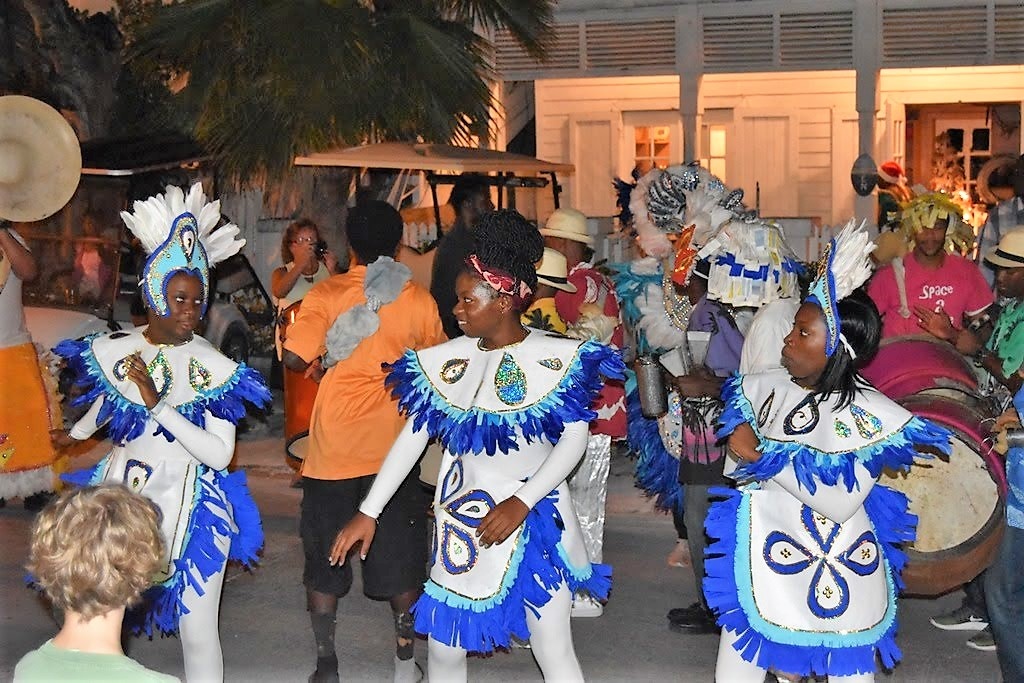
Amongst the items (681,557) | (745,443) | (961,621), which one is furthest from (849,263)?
(681,557)

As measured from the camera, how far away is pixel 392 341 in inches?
222

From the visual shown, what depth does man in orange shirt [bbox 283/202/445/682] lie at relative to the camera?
559 cm

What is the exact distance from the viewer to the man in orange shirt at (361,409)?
559cm

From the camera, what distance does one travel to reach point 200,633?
4.92 meters

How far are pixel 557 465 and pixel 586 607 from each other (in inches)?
103

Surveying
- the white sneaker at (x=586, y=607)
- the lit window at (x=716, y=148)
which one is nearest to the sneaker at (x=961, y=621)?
the white sneaker at (x=586, y=607)

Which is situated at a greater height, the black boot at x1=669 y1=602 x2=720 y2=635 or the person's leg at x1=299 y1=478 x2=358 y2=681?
the person's leg at x1=299 y1=478 x2=358 y2=681

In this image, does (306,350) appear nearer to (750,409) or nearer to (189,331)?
(189,331)

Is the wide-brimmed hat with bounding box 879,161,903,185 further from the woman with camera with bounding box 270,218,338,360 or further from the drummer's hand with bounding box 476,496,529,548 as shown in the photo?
the drummer's hand with bounding box 476,496,529,548

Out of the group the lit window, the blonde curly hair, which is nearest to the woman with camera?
the blonde curly hair

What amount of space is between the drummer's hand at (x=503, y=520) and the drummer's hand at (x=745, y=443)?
28.4 inches

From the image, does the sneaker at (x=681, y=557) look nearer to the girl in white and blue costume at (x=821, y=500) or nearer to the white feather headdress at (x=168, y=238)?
the girl in white and blue costume at (x=821, y=500)

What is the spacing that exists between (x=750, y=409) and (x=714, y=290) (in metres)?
1.47

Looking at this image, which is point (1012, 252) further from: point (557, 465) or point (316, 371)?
point (316, 371)
